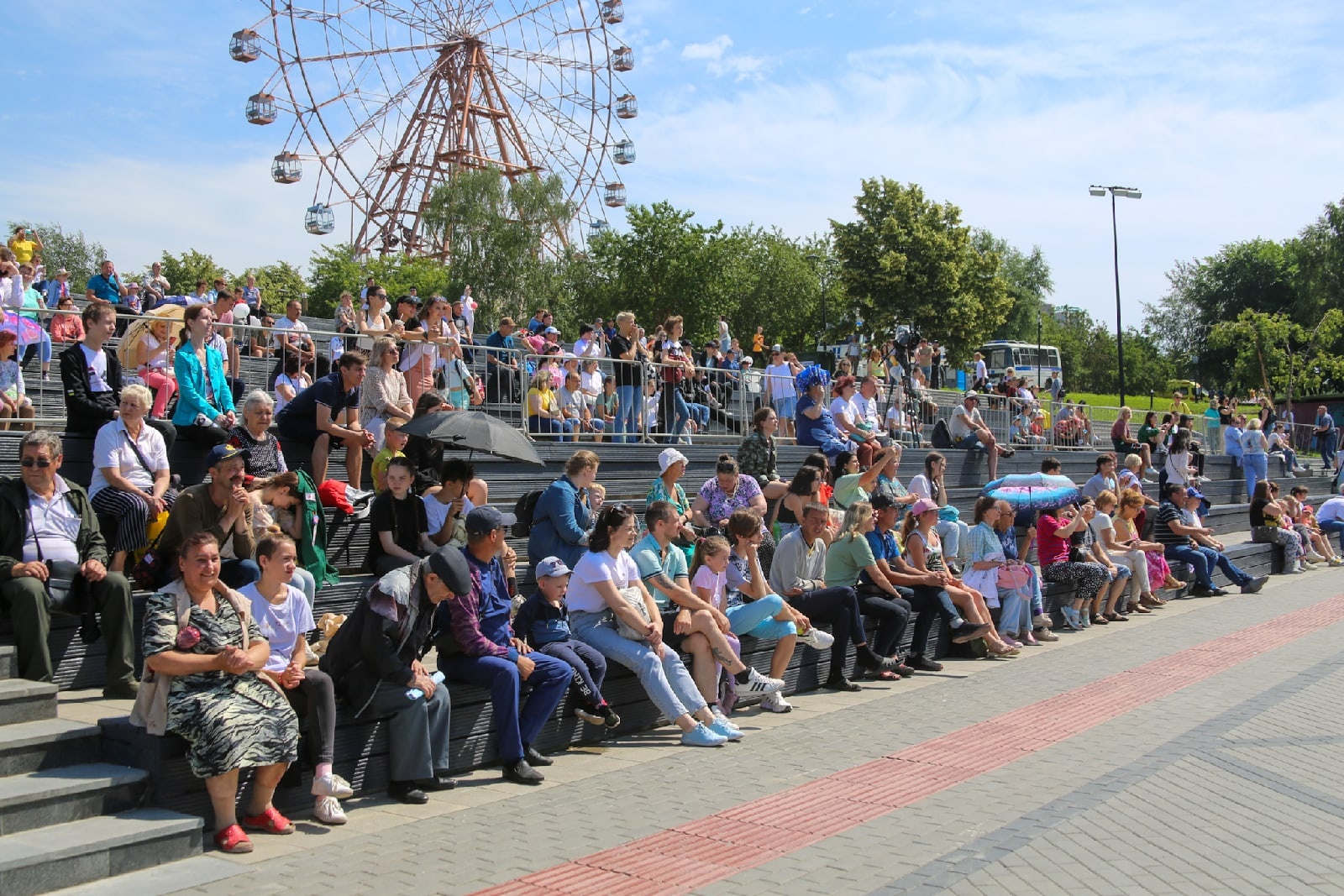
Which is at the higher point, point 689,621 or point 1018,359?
point 1018,359

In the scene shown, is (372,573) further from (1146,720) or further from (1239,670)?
(1239,670)

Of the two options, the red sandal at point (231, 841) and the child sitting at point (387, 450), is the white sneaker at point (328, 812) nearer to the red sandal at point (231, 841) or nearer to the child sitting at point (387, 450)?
the red sandal at point (231, 841)

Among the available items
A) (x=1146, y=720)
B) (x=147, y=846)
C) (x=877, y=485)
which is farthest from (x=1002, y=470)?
(x=147, y=846)

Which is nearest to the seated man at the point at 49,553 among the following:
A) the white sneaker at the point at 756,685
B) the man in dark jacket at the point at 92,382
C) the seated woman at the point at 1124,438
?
the man in dark jacket at the point at 92,382

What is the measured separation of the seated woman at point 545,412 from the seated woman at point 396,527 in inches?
223

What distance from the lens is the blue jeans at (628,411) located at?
1639 centimetres

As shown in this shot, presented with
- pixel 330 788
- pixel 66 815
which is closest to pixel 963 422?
pixel 330 788

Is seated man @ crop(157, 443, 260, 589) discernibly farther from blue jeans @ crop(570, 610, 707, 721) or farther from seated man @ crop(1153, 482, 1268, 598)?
seated man @ crop(1153, 482, 1268, 598)

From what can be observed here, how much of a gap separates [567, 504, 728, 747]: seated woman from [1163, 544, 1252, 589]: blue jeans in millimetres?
11234

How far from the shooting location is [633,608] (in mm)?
8383

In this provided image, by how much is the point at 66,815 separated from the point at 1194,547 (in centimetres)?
1602

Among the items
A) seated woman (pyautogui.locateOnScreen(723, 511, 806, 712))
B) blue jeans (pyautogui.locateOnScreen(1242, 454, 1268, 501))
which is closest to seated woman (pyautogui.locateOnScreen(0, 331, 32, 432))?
seated woman (pyautogui.locateOnScreen(723, 511, 806, 712))

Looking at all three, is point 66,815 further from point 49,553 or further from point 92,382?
point 92,382

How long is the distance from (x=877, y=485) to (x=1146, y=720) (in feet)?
16.1
